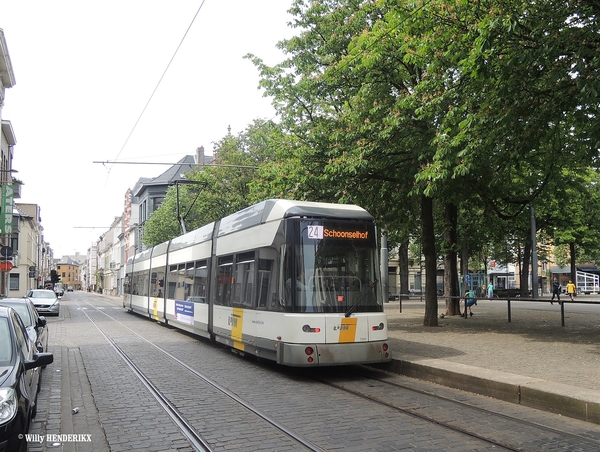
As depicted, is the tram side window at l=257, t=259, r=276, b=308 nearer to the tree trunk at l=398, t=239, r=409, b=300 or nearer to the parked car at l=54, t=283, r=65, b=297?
the tree trunk at l=398, t=239, r=409, b=300

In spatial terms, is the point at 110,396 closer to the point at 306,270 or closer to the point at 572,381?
the point at 306,270

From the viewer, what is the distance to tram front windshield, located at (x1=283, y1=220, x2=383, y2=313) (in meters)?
9.98

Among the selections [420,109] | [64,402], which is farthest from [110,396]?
[420,109]

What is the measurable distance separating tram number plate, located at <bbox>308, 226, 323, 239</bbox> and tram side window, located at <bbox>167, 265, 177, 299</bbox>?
33.3ft

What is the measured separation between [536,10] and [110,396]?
10113mm

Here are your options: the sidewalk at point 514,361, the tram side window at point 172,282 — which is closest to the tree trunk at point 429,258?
the sidewalk at point 514,361

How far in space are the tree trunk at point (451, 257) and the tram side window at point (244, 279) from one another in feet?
37.7

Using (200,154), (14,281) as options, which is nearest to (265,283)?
(200,154)

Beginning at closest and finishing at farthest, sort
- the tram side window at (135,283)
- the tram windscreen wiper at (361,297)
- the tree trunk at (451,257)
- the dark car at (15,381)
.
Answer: the dark car at (15,381) → the tram windscreen wiper at (361,297) → the tree trunk at (451,257) → the tram side window at (135,283)

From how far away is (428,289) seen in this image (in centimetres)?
1788

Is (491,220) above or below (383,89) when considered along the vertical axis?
below

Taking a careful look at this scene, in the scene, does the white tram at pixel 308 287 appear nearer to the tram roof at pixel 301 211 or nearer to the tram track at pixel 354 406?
the tram roof at pixel 301 211

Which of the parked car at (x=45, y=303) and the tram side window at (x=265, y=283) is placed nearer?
the tram side window at (x=265, y=283)

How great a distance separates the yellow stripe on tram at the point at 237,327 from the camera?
1176cm
